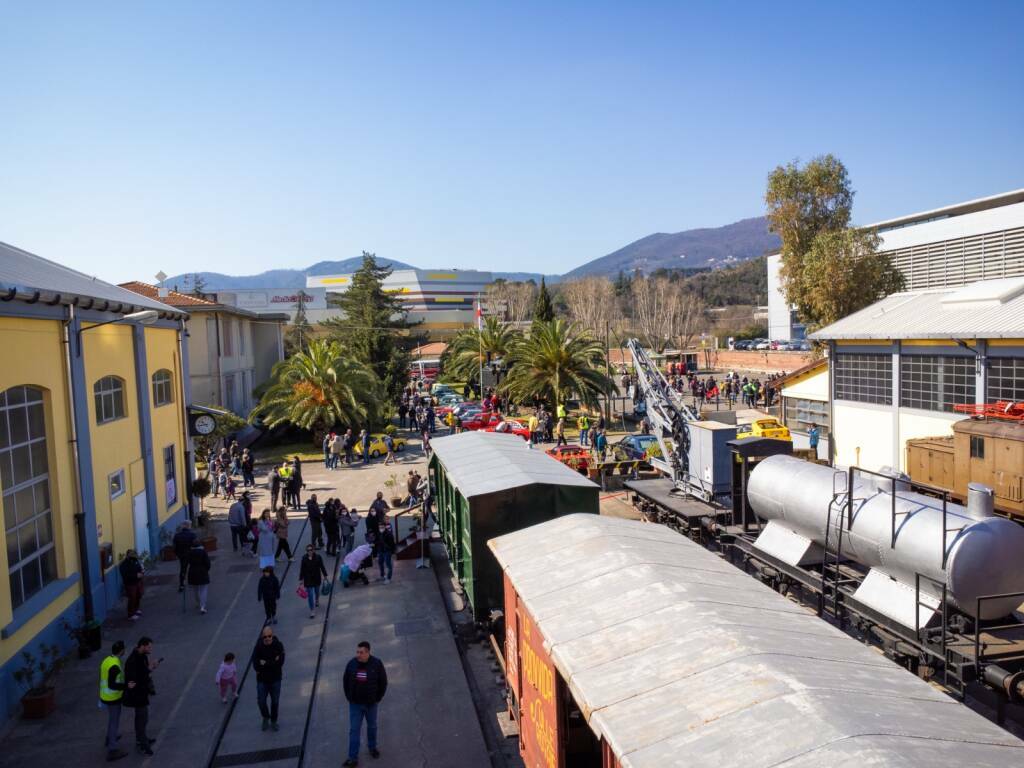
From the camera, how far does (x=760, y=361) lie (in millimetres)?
64812

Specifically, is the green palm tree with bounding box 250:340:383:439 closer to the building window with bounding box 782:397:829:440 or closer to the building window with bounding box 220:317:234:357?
the building window with bounding box 220:317:234:357

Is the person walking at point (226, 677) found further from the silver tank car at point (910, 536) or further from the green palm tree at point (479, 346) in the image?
the green palm tree at point (479, 346)

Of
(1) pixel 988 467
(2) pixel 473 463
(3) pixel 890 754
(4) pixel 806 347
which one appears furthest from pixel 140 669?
(4) pixel 806 347

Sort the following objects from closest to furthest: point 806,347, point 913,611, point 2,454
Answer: point 913,611 → point 2,454 → point 806,347

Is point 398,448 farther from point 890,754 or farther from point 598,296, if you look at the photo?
point 598,296

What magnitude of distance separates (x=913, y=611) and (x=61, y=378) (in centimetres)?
1457

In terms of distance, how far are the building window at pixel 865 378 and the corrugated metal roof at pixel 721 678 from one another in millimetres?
19301

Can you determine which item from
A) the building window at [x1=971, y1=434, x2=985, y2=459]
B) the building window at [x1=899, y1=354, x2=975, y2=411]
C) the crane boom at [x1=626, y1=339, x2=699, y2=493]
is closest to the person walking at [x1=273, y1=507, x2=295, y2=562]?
the crane boom at [x1=626, y1=339, x2=699, y2=493]

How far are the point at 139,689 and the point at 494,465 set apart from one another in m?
7.27

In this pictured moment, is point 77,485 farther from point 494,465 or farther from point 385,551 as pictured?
point 494,465

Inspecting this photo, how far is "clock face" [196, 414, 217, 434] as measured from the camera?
22.8 metres

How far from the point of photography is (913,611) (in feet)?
34.3

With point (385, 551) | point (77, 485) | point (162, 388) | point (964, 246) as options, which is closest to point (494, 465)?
point (385, 551)

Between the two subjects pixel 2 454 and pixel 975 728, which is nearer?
pixel 975 728
